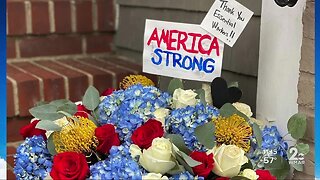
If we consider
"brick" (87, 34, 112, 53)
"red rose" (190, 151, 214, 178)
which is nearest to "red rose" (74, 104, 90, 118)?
"red rose" (190, 151, 214, 178)

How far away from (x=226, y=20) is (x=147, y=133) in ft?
1.23

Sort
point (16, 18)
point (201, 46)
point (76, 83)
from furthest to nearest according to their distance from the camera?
point (16, 18)
point (76, 83)
point (201, 46)

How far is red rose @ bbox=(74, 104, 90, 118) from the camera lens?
1.37 metres

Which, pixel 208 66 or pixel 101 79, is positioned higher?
pixel 208 66

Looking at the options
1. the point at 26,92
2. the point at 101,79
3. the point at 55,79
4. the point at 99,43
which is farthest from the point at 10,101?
the point at 99,43

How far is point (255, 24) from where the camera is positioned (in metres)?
1.60

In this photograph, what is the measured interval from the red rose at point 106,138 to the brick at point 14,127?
753 millimetres

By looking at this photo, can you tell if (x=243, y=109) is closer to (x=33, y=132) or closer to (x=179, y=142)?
(x=179, y=142)

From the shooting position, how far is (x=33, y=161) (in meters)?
1.30

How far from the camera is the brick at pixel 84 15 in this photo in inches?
89.9

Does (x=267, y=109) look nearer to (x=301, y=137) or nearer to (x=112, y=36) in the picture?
(x=301, y=137)

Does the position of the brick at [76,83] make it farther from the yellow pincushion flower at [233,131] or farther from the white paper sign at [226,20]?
the yellow pincushion flower at [233,131]

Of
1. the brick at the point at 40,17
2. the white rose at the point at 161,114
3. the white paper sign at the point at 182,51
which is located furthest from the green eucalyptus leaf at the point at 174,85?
the brick at the point at 40,17

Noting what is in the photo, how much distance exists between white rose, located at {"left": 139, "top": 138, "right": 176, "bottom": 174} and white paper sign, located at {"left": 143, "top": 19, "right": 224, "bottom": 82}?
33cm
